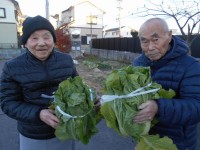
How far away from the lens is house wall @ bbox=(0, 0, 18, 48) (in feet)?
106

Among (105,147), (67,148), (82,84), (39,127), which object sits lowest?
(105,147)

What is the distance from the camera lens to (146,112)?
5.91ft

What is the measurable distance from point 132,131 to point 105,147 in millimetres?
3003

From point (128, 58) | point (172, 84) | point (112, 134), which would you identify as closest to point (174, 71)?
point (172, 84)

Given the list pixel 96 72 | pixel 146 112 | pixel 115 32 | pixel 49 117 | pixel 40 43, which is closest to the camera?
pixel 146 112

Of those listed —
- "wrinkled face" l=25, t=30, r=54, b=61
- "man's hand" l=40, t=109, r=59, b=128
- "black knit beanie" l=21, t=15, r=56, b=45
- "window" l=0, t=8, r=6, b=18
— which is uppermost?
"window" l=0, t=8, r=6, b=18

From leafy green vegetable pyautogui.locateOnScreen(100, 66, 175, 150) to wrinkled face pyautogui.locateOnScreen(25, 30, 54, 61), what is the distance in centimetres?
86

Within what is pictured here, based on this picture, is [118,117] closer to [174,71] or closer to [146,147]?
[146,147]

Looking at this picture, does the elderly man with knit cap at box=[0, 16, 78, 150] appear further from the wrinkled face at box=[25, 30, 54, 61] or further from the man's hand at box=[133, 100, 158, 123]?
the man's hand at box=[133, 100, 158, 123]

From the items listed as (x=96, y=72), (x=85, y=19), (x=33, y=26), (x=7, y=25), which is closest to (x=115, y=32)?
(x=85, y=19)

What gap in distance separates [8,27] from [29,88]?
32.6 m

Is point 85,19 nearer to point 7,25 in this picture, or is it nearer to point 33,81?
Result: point 7,25

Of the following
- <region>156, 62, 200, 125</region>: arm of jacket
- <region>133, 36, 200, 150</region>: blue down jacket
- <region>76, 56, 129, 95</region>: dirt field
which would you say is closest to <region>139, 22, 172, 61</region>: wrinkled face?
<region>133, 36, 200, 150</region>: blue down jacket

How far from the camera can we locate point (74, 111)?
2.12m
